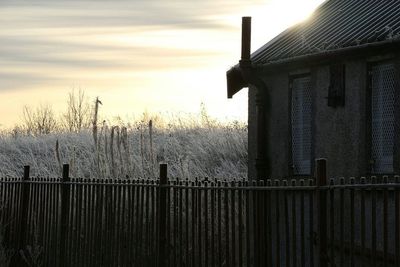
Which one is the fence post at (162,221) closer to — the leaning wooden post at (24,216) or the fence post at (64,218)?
the fence post at (64,218)

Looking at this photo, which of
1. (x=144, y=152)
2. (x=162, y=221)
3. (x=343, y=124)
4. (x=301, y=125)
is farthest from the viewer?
(x=144, y=152)

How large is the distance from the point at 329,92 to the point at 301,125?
3.86 feet

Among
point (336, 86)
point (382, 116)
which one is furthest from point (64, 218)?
point (382, 116)

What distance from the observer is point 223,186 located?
9.77 meters

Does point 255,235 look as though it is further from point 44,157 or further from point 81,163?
point 44,157

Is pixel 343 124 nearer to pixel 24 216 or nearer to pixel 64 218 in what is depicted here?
pixel 64 218

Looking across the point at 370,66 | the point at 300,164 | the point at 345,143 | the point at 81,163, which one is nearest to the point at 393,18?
the point at 370,66

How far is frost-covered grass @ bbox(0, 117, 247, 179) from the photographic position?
19.9 m

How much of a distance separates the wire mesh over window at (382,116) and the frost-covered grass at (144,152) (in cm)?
722

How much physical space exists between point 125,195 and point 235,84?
16.3 feet

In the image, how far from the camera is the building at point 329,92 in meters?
12.2

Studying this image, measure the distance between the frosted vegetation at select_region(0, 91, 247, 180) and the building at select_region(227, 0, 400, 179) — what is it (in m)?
4.48

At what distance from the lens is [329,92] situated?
43.0ft

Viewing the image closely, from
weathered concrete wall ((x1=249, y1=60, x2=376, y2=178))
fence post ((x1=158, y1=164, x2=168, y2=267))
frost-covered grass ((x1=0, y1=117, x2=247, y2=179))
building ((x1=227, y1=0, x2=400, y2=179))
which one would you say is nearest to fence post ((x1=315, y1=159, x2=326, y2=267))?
fence post ((x1=158, y1=164, x2=168, y2=267))
